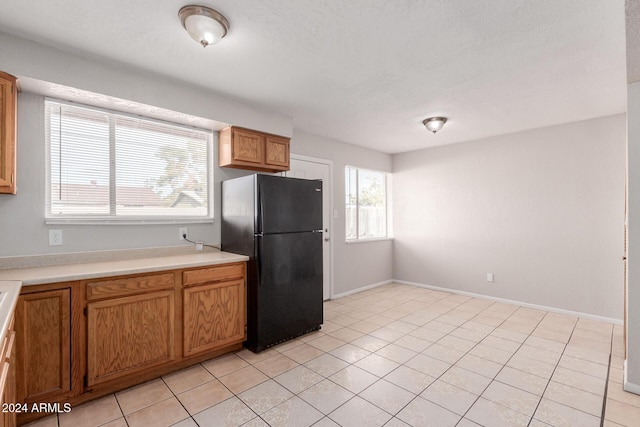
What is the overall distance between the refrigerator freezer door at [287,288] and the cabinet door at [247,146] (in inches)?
35.6

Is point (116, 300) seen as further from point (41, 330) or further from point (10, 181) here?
point (10, 181)

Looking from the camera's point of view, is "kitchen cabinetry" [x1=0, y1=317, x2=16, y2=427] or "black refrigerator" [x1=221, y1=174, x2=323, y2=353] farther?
"black refrigerator" [x1=221, y1=174, x2=323, y2=353]

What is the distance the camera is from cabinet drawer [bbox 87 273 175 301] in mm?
2055

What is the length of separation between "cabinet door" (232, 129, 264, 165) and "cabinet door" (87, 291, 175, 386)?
148cm

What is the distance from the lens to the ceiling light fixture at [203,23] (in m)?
1.73

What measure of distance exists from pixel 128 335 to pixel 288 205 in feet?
5.43

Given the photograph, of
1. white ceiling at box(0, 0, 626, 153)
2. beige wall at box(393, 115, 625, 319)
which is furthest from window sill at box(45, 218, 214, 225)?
beige wall at box(393, 115, 625, 319)

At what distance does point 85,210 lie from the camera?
8.14ft

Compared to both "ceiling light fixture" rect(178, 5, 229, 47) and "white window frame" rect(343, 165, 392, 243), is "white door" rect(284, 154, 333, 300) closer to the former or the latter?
"white window frame" rect(343, 165, 392, 243)

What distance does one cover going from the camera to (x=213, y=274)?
8.58 feet

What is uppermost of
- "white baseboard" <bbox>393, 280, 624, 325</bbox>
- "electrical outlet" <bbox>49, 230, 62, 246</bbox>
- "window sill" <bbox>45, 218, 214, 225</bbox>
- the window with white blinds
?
the window with white blinds

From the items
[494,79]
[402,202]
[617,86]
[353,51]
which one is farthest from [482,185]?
[353,51]

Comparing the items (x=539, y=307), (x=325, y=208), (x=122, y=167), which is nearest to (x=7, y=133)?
(x=122, y=167)

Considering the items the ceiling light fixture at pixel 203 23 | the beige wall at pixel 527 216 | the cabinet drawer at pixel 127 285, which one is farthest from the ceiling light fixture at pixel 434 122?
the cabinet drawer at pixel 127 285
